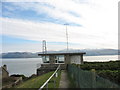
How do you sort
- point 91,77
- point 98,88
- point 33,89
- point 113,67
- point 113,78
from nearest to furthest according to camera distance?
1. point 98,88
2. point 91,77
3. point 33,89
4. point 113,78
5. point 113,67

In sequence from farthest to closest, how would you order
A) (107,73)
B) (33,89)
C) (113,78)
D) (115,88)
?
(107,73) → (113,78) → (33,89) → (115,88)

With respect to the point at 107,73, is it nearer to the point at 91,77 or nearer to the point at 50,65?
the point at 91,77

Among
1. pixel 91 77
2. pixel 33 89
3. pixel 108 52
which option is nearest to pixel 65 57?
pixel 33 89

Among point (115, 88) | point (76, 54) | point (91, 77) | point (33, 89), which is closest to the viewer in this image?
point (115, 88)

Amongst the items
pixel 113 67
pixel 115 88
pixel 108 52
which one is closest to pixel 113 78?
pixel 113 67

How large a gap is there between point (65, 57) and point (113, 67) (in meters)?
12.4

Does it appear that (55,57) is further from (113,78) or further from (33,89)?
(33,89)

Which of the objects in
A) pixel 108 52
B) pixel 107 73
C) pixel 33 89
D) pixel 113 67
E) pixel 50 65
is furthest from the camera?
pixel 108 52

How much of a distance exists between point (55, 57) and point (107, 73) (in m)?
19.4

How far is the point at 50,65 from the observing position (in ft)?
111

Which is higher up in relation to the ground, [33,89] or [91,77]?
[91,77]

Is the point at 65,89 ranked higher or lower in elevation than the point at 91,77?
lower

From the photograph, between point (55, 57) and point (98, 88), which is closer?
point (98, 88)

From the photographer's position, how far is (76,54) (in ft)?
119
